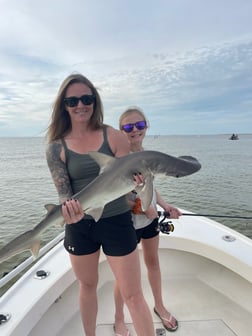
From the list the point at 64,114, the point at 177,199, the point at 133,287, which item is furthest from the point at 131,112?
the point at 177,199

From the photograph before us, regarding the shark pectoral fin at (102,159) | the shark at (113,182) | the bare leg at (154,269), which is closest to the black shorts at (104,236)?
the shark at (113,182)

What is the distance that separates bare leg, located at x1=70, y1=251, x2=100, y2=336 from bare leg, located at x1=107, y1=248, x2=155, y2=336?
19cm

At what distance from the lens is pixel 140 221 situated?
254cm

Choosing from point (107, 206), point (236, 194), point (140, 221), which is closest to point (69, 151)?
point (107, 206)

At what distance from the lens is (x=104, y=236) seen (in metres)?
2.04

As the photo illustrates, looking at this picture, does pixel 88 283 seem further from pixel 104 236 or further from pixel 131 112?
pixel 131 112

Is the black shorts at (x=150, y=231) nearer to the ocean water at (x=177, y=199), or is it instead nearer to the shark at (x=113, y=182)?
the shark at (x=113, y=182)

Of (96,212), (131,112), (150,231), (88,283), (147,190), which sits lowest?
(88,283)

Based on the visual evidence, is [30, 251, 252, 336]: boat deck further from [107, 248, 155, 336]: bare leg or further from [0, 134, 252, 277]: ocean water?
[0, 134, 252, 277]: ocean water

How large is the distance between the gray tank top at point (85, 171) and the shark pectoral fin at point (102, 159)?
0.31 feet

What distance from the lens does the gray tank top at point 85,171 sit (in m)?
1.99

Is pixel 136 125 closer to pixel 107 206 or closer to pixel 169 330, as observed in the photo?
pixel 107 206

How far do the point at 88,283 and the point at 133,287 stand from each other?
402 millimetres

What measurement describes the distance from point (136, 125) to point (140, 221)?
0.87 meters
